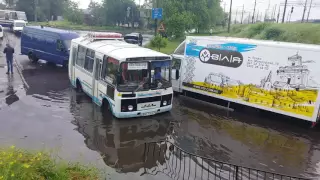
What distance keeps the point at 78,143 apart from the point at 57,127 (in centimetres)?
153

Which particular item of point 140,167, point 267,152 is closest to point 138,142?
point 140,167

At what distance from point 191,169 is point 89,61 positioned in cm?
682

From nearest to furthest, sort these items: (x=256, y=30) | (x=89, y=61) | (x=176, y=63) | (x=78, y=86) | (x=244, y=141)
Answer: (x=244, y=141)
(x=89, y=61)
(x=78, y=86)
(x=176, y=63)
(x=256, y=30)

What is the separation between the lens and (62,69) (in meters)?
20.0

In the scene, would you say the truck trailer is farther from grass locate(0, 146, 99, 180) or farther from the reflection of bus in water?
the reflection of bus in water

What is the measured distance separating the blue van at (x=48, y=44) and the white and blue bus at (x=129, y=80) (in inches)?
292

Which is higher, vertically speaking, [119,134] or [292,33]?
[292,33]

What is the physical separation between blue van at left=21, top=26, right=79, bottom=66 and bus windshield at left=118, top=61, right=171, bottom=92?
9.90 meters

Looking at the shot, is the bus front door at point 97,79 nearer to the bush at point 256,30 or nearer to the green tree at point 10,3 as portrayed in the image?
the bush at point 256,30

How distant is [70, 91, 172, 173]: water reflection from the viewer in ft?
26.9

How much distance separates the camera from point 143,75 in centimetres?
1067

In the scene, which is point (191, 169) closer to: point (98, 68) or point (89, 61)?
point (98, 68)

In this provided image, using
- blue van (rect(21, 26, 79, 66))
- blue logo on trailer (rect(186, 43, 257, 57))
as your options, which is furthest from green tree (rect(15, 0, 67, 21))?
blue logo on trailer (rect(186, 43, 257, 57))

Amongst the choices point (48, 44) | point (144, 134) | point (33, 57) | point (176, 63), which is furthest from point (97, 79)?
point (33, 57)
